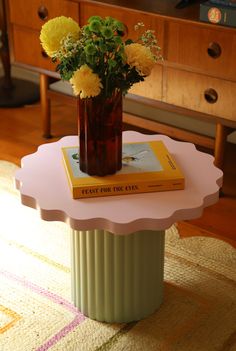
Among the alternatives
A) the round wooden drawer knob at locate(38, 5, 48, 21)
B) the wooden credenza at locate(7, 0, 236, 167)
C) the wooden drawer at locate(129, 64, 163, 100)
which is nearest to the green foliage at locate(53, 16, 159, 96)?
the wooden credenza at locate(7, 0, 236, 167)

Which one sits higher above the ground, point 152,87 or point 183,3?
point 183,3

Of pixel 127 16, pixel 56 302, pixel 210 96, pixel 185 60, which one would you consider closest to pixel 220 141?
pixel 210 96

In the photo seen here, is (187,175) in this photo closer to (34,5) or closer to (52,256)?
(52,256)

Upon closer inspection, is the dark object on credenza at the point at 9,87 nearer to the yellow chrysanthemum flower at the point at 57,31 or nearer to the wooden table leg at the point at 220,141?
the wooden table leg at the point at 220,141

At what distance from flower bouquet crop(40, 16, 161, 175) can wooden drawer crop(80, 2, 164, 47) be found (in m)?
0.76

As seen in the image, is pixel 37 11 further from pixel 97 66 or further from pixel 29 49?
pixel 97 66

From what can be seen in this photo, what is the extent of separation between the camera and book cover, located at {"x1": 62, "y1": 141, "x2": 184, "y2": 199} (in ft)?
5.42

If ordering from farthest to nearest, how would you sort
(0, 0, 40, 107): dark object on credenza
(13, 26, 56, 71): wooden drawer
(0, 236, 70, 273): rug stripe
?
(0, 0, 40, 107): dark object on credenza
(13, 26, 56, 71): wooden drawer
(0, 236, 70, 273): rug stripe

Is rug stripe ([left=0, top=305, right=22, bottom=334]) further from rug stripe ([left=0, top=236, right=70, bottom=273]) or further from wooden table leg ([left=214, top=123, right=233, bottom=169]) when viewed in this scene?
wooden table leg ([left=214, top=123, right=233, bottom=169])

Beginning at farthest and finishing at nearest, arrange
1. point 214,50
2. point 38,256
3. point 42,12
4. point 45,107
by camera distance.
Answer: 1. point 45,107
2. point 42,12
3. point 214,50
4. point 38,256

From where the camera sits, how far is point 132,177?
169 centimetres

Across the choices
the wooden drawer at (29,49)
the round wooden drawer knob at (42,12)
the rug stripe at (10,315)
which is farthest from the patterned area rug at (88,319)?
the round wooden drawer knob at (42,12)

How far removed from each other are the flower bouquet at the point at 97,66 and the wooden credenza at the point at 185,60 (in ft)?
2.26

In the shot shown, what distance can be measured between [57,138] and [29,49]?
1.48 feet
